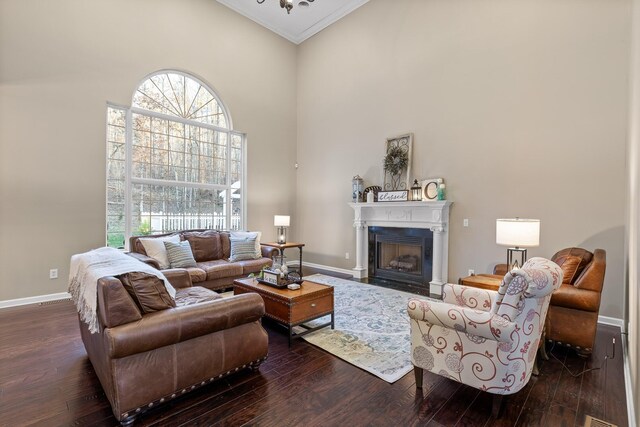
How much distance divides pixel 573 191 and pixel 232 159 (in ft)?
18.5

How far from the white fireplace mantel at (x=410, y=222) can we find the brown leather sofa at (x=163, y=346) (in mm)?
3392

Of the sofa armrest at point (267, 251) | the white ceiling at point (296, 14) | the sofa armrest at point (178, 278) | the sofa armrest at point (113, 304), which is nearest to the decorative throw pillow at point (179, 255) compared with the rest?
the sofa armrest at point (178, 278)

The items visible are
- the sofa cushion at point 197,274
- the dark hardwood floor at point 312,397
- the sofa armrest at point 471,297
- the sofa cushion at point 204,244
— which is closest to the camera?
the dark hardwood floor at point 312,397

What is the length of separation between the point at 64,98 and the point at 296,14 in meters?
4.55

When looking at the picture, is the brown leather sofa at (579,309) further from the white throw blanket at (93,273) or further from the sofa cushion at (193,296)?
the white throw blanket at (93,273)

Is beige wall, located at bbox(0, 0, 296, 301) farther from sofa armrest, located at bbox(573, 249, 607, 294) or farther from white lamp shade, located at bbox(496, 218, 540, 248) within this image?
sofa armrest, located at bbox(573, 249, 607, 294)

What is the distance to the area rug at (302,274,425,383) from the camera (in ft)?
8.43

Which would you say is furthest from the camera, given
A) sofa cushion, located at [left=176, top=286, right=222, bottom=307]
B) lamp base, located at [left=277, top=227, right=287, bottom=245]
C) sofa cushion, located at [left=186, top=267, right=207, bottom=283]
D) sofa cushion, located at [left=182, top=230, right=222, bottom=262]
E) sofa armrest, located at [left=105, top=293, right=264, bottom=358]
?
lamp base, located at [left=277, top=227, right=287, bottom=245]

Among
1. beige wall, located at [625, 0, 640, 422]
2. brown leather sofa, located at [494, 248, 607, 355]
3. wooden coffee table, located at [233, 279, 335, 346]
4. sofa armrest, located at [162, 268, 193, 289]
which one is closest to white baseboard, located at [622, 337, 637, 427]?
beige wall, located at [625, 0, 640, 422]

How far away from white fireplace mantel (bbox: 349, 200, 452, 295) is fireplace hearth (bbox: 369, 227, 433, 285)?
0.11 metres

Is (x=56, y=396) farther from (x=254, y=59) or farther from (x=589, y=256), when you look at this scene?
(x=254, y=59)

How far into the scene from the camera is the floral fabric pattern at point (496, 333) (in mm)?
1810

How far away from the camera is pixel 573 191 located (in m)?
3.71

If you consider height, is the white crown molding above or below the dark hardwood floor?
above
